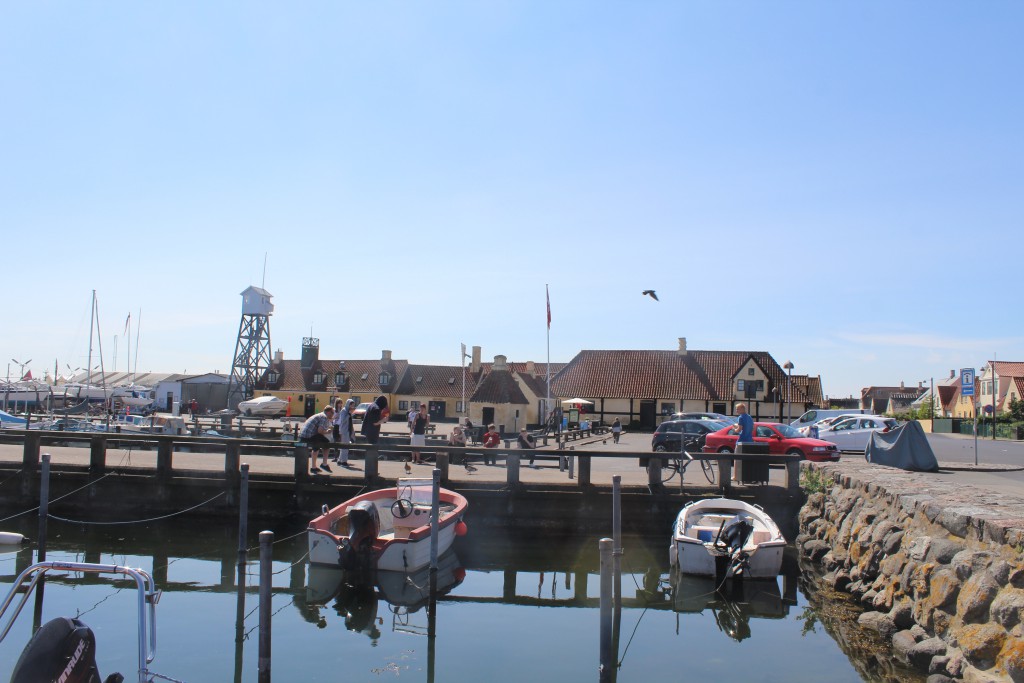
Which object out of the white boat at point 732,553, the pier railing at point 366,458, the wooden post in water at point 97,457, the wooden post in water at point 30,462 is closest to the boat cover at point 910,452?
the pier railing at point 366,458

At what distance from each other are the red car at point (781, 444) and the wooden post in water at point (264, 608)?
1678 centimetres

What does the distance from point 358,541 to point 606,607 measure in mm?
5714

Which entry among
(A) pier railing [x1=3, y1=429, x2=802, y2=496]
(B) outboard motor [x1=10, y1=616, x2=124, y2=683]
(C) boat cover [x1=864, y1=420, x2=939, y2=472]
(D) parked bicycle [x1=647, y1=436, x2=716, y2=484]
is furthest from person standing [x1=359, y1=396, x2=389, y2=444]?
(B) outboard motor [x1=10, y1=616, x2=124, y2=683]

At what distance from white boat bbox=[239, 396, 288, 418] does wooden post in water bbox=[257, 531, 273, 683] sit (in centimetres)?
5223

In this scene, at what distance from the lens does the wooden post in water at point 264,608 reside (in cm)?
833

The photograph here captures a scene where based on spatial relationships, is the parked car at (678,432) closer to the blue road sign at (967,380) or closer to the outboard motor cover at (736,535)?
the blue road sign at (967,380)

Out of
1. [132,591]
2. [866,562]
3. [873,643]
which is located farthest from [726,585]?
[132,591]

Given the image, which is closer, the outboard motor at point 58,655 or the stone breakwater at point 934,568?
the outboard motor at point 58,655

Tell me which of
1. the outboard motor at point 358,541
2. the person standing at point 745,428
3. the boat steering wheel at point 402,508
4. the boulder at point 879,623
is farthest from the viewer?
the person standing at point 745,428

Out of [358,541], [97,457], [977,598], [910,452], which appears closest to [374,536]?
[358,541]

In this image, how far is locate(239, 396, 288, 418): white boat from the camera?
2312 inches

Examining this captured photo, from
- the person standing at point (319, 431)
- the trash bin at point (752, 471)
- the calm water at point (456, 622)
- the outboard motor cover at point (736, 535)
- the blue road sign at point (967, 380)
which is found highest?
the blue road sign at point (967, 380)

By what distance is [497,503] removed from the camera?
17.3m

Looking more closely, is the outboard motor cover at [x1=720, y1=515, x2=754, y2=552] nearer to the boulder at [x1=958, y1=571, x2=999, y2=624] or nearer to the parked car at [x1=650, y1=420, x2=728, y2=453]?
the boulder at [x1=958, y1=571, x2=999, y2=624]
